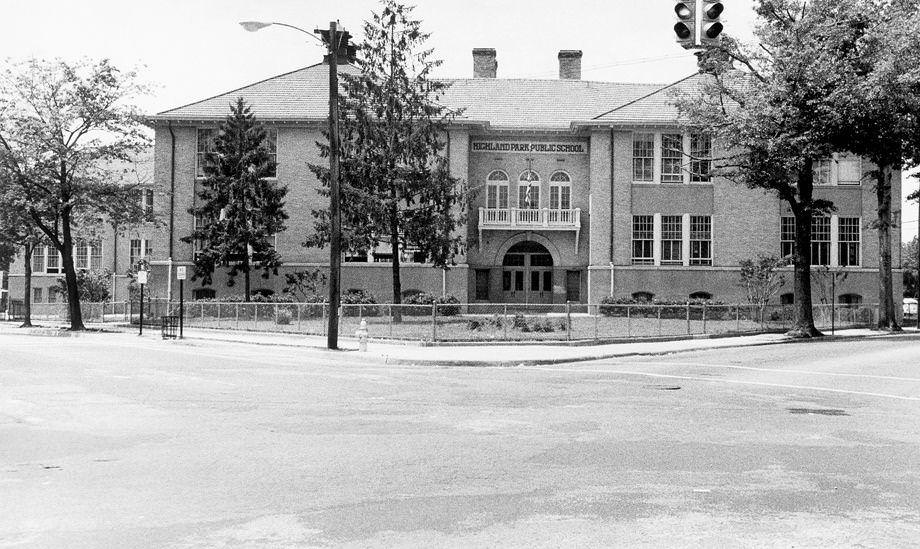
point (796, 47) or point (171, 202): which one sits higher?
point (796, 47)

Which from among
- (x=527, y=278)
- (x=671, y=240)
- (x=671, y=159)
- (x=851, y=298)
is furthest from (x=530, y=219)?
(x=851, y=298)

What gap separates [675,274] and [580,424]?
34.9 m

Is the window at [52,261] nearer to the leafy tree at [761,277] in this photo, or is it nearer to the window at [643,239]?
the window at [643,239]

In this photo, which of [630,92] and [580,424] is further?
[630,92]

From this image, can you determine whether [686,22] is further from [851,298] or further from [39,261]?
[39,261]

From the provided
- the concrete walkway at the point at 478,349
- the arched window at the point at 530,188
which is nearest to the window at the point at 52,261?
the concrete walkway at the point at 478,349

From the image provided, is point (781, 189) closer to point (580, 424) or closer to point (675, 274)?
point (675, 274)

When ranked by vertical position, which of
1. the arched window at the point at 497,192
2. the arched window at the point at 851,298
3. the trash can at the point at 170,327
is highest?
the arched window at the point at 497,192

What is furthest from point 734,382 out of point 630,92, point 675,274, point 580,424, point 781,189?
point 630,92

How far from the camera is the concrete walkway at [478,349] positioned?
22.5m

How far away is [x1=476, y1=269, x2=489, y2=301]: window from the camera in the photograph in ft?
153

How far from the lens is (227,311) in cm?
3584

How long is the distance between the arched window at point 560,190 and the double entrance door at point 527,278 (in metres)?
2.78

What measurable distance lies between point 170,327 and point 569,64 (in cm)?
2965
